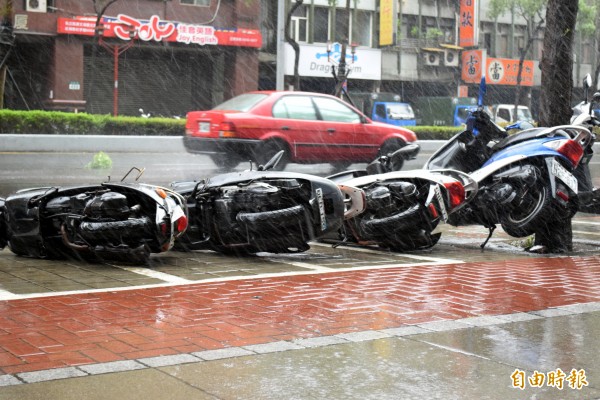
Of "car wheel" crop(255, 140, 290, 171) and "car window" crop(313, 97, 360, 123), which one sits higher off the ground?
"car window" crop(313, 97, 360, 123)

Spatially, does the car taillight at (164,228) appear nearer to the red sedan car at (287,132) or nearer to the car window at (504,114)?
the red sedan car at (287,132)

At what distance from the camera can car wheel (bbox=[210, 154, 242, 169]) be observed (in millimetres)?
17080

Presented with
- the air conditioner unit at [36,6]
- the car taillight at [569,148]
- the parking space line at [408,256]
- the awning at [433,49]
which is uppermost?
the air conditioner unit at [36,6]

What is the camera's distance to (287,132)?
57.3 feet

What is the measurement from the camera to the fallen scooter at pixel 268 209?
820 cm

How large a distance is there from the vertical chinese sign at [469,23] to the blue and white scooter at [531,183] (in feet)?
135

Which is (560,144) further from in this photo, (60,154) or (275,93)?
(60,154)

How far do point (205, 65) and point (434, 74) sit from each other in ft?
52.2

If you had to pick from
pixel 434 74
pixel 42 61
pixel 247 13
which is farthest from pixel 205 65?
pixel 434 74

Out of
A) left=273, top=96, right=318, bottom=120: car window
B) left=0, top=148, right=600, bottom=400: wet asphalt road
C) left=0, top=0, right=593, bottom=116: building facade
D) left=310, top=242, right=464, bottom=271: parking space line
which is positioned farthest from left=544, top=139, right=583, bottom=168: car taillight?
left=0, top=0, right=593, bottom=116: building facade

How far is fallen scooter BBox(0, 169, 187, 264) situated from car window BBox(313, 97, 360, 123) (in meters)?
10.5

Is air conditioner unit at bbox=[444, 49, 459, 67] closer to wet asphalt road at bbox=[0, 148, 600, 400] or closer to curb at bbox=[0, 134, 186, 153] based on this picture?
curb at bbox=[0, 134, 186, 153]

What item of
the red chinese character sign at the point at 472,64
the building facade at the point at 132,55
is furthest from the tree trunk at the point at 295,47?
the red chinese character sign at the point at 472,64

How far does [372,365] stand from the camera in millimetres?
4781
